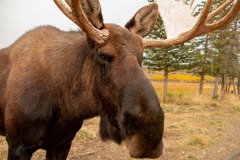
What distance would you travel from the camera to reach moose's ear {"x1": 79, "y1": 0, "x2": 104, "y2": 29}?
2.70m

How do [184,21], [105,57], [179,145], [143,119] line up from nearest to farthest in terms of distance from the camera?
1. [143,119]
2. [105,57]
3. [184,21]
4. [179,145]

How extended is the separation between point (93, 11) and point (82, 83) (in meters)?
0.77

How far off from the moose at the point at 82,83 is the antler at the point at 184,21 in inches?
0.6

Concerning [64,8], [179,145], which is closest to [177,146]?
[179,145]

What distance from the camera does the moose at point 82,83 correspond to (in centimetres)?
242

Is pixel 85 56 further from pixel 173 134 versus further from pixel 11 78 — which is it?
pixel 173 134

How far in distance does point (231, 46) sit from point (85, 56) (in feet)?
80.7

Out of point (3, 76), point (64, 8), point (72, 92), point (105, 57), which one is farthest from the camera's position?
point (3, 76)

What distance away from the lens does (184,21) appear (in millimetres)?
3730

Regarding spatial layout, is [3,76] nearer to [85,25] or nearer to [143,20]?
[85,25]

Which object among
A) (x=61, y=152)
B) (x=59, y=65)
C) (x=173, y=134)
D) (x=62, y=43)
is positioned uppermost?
(x=62, y=43)

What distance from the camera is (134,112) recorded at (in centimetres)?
233

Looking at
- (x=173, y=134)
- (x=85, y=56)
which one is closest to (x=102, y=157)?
(x=173, y=134)

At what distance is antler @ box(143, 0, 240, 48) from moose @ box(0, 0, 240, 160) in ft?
0.05
